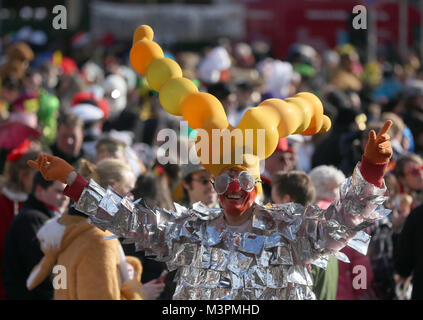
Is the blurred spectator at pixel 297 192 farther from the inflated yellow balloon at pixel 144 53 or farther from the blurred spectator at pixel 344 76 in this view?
the blurred spectator at pixel 344 76

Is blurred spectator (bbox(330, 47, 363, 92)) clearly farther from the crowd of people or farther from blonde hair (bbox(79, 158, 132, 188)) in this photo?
blonde hair (bbox(79, 158, 132, 188))

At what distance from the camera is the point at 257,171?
10.0ft

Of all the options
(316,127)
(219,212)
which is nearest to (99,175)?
(219,212)

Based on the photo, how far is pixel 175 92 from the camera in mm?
3100

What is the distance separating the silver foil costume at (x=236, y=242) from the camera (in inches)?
115

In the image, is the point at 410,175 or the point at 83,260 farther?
the point at 410,175

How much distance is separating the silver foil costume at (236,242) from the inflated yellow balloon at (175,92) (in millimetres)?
423

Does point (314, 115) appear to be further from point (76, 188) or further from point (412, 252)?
point (412, 252)

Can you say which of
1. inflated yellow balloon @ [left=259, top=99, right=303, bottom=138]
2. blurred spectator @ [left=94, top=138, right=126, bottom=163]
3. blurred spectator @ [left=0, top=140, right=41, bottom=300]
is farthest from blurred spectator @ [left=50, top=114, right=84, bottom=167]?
inflated yellow balloon @ [left=259, top=99, right=303, bottom=138]

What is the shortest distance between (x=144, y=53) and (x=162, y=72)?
0.15m

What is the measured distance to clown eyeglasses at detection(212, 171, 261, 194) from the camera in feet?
9.75

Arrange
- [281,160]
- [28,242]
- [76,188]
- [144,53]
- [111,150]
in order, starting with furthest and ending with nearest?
[111,150] < [281,160] < [28,242] < [144,53] < [76,188]

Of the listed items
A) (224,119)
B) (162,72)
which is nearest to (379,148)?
(224,119)

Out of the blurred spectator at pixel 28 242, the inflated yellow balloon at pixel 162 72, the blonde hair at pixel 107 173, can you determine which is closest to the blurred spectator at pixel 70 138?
the blurred spectator at pixel 28 242
